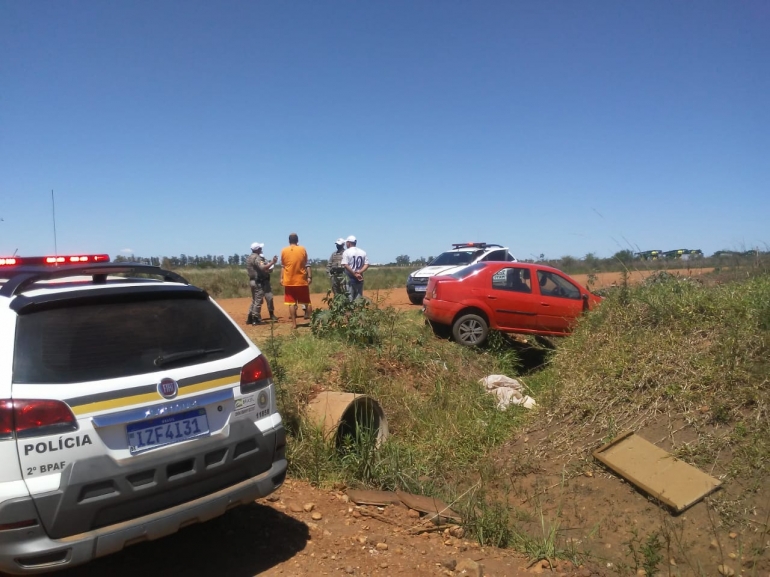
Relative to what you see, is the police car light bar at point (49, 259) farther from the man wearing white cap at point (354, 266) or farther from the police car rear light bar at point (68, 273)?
the man wearing white cap at point (354, 266)

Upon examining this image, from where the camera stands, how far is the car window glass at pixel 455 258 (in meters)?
17.6

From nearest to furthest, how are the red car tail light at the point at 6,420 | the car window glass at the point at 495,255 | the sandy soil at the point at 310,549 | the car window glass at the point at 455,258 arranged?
1. the red car tail light at the point at 6,420
2. the sandy soil at the point at 310,549
3. the car window glass at the point at 495,255
4. the car window glass at the point at 455,258

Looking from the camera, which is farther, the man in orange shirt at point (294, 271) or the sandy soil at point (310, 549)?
the man in orange shirt at point (294, 271)

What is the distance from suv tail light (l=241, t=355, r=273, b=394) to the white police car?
42.9 feet

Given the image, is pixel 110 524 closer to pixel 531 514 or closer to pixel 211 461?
pixel 211 461

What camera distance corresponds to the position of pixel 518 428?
7.05 metres

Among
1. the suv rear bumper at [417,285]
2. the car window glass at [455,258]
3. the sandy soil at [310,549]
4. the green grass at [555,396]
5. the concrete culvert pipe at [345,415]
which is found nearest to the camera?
the sandy soil at [310,549]

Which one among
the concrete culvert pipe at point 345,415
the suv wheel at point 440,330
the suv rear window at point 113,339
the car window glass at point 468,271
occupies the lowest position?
the concrete culvert pipe at point 345,415

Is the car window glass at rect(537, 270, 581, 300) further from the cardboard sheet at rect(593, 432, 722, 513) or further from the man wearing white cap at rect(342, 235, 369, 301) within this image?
the cardboard sheet at rect(593, 432, 722, 513)

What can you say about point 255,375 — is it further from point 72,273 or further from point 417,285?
point 417,285

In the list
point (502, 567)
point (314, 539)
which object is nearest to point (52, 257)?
point (314, 539)

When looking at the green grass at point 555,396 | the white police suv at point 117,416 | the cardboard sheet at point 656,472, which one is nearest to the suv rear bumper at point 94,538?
the white police suv at point 117,416

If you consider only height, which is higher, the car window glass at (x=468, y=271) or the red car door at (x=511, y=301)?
the car window glass at (x=468, y=271)

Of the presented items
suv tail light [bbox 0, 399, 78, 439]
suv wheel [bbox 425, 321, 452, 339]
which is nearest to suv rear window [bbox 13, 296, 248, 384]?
suv tail light [bbox 0, 399, 78, 439]
